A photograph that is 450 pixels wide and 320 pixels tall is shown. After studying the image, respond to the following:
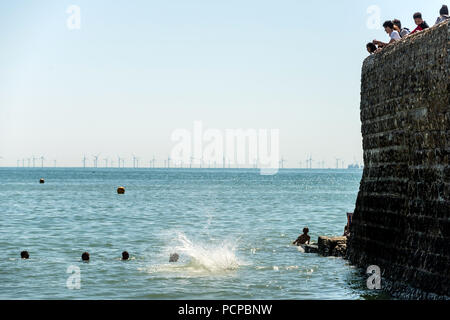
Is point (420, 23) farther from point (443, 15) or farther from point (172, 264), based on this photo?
point (172, 264)

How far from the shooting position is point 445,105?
1503 cm

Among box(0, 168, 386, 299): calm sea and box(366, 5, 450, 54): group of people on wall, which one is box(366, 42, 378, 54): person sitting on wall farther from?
box(0, 168, 386, 299): calm sea

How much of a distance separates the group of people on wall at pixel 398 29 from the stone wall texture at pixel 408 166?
0.54 metres

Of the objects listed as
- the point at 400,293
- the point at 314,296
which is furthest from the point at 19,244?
the point at 400,293

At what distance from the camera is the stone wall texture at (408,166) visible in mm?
15094

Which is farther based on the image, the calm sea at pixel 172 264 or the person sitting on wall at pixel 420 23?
the calm sea at pixel 172 264

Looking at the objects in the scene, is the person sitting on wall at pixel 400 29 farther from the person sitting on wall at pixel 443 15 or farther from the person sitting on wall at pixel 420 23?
the person sitting on wall at pixel 443 15

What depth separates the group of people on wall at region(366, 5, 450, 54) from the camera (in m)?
17.1

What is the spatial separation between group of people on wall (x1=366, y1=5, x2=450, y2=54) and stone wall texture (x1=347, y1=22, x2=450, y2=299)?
543mm

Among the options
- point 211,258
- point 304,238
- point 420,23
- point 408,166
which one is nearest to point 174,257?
point 211,258

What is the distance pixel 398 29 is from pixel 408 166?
5196 millimetres

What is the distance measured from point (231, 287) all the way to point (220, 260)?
17.1 feet

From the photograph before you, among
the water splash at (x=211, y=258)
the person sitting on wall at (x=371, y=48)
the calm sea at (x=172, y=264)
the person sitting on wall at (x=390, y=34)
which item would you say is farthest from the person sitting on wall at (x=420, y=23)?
the water splash at (x=211, y=258)
